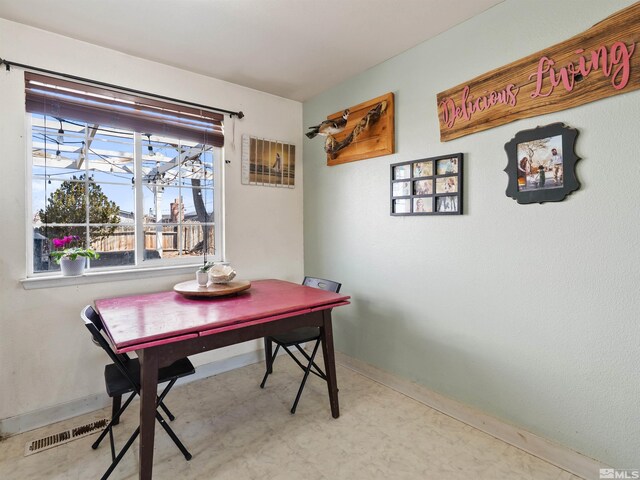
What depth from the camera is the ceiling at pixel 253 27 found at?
6.60 feet

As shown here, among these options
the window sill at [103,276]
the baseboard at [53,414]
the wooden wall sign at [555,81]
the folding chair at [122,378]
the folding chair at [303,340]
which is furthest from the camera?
the folding chair at [303,340]

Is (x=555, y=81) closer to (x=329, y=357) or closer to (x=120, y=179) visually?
(x=329, y=357)

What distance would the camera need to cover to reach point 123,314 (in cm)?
195

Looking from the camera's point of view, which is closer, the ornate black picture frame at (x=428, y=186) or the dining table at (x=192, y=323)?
the dining table at (x=192, y=323)

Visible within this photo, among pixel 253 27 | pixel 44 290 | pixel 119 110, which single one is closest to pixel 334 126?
pixel 253 27

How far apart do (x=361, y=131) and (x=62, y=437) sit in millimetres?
3039

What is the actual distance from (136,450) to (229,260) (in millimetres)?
1595

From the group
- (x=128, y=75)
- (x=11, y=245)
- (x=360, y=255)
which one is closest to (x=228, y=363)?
(x=360, y=255)

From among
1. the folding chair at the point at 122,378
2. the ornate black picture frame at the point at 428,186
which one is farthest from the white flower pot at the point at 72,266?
the ornate black picture frame at the point at 428,186

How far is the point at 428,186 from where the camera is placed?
2.43m

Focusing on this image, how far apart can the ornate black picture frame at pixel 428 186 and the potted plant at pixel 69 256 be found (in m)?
2.35

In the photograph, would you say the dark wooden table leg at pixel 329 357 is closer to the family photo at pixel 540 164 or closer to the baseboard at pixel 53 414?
the baseboard at pixel 53 414

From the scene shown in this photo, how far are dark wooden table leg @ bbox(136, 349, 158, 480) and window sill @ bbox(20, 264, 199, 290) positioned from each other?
118 cm

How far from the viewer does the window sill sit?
2227mm
